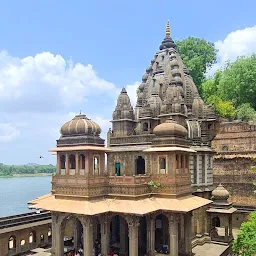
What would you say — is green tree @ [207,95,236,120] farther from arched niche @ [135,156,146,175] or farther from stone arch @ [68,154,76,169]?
stone arch @ [68,154,76,169]

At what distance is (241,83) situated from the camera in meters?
34.9

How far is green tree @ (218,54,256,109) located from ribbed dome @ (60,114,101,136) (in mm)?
22523

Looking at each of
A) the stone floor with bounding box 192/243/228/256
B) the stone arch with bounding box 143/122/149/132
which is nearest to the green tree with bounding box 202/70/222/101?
the stone arch with bounding box 143/122/149/132

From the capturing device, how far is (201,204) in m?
17.5

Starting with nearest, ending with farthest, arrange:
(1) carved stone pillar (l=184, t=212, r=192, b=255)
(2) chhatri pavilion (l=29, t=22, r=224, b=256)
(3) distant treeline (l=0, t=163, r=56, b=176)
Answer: (2) chhatri pavilion (l=29, t=22, r=224, b=256)
(1) carved stone pillar (l=184, t=212, r=192, b=255)
(3) distant treeline (l=0, t=163, r=56, b=176)

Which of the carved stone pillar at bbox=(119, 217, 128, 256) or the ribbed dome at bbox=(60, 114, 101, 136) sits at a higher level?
the ribbed dome at bbox=(60, 114, 101, 136)

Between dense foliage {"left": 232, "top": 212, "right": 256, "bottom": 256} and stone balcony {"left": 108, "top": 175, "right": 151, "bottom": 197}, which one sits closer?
dense foliage {"left": 232, "top": 212, "right": 256, "bottom": 256}

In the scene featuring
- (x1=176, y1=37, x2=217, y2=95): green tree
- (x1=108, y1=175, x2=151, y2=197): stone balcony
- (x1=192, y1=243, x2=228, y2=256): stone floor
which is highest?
(x1=176, y1=37, x2=217, y2=95): green tree

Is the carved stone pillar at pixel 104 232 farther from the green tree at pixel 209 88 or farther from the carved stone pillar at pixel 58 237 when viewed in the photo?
the green tree at pixel 209 88

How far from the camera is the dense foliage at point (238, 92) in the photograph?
109ft

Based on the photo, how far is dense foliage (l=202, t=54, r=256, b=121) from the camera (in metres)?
33.4

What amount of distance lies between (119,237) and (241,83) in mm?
22347

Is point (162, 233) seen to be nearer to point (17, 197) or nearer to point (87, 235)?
point (87, 235)

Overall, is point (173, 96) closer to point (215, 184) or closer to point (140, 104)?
Answer: point (140, 104)
